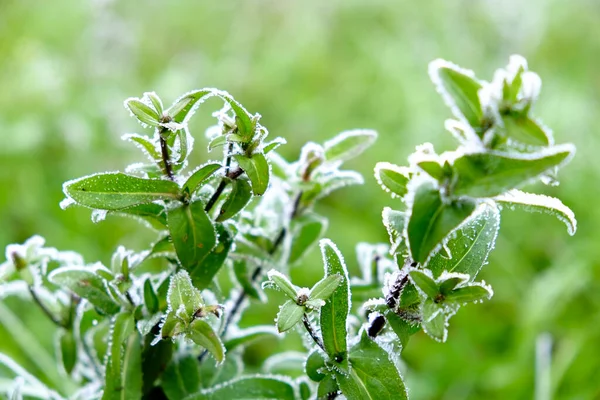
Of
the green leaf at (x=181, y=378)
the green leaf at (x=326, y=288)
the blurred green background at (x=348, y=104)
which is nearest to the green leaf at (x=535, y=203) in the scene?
the green leaf at (x=326, y=288)

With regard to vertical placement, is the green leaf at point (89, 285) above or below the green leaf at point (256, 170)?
below

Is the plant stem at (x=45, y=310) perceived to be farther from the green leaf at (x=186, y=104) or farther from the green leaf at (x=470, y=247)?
the green leaf at (x=470, y=247)

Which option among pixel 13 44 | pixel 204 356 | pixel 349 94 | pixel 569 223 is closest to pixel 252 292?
pixel 204 356

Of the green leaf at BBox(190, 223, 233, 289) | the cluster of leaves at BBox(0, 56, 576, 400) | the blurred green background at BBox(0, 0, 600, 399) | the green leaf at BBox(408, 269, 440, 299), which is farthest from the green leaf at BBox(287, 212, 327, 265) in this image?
the blurred green background at BBox(0, 0, 600, 399)

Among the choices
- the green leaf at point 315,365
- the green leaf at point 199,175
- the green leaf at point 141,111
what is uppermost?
the green leaf at point 141,111

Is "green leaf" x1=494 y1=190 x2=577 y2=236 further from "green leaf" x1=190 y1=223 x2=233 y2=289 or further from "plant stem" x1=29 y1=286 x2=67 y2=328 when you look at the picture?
"plant stem" x1=29 y1=286 x2=67 y2=328
